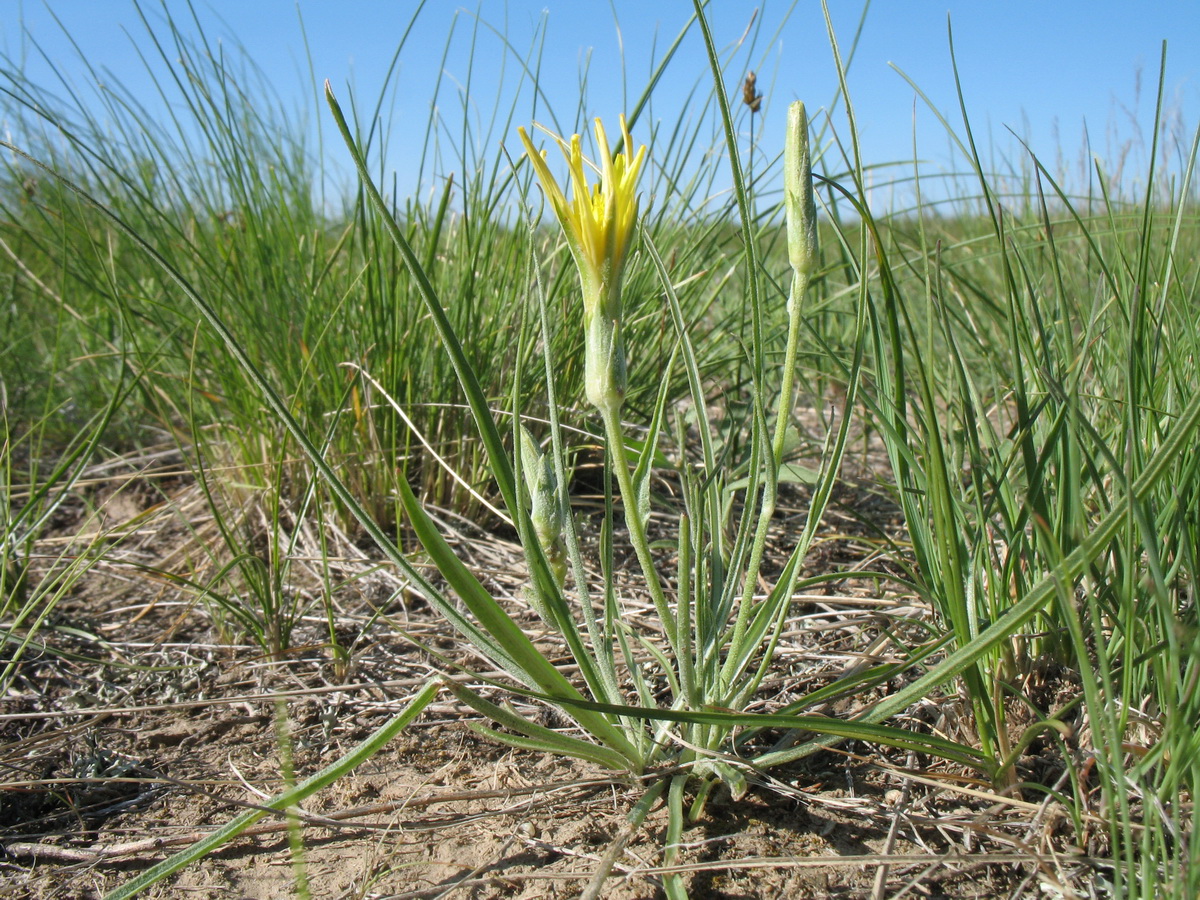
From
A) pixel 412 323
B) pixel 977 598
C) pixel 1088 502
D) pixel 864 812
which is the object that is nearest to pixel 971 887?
pixel 864 812

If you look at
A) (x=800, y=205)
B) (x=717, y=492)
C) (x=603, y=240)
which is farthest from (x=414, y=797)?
(x=800, y=205)

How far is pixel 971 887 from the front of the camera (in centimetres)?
82

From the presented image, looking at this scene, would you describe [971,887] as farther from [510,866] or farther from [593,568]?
[593,568]

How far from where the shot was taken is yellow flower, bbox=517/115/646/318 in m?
0.74

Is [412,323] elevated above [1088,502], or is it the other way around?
[412,323]

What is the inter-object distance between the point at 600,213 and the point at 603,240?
3 centimetres

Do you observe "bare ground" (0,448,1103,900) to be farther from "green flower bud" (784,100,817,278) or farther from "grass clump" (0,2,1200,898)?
"green flower bud" (784,100,817,278)

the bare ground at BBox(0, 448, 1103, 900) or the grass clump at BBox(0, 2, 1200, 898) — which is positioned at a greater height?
the grass clump at BBox(0, 2, 1200, 898)

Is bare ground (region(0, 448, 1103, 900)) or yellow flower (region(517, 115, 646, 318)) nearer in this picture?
yellow flower (region(517, 115, 646, 318))

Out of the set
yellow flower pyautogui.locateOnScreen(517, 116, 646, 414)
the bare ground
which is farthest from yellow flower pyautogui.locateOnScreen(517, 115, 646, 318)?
the bare ground

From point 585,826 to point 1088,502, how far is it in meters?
0.93

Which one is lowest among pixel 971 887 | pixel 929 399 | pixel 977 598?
pixel 971 887

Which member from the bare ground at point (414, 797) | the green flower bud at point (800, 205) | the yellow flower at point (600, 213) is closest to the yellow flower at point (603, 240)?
the yellow flower at point (600, 213)

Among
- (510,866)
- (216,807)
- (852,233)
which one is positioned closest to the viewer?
(510,866)
